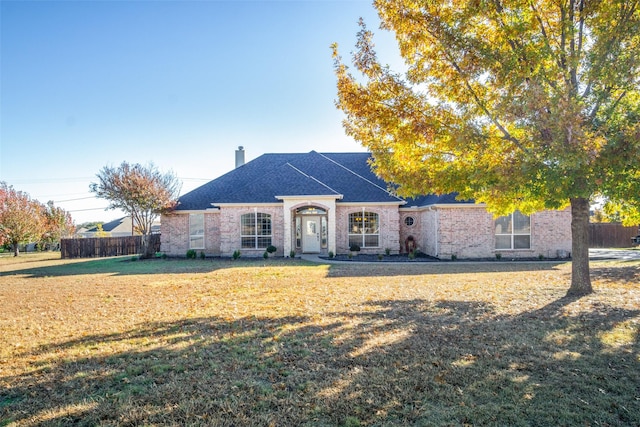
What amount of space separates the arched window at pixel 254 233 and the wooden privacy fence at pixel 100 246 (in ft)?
32.5

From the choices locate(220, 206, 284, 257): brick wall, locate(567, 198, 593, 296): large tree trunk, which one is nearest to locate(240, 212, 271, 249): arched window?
locate(220, 206, 284, 257): brick wall

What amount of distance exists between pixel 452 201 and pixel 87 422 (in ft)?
59.5

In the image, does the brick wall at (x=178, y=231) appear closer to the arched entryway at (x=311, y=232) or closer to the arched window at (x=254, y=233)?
the arched window at (x=254, y=233)

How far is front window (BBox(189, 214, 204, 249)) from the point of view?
22.2m

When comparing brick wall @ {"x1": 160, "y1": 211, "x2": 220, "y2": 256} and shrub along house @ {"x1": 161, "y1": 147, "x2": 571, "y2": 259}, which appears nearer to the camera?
shrub along house @ {"x1": 161, "y1": 147, "x2": 571, "y2": 259}

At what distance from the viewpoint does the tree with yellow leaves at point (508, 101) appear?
6922 millimetres

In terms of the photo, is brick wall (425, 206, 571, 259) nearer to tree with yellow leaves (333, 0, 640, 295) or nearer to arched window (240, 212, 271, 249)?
tree with yellow leaves (333, 0, 640, 295)

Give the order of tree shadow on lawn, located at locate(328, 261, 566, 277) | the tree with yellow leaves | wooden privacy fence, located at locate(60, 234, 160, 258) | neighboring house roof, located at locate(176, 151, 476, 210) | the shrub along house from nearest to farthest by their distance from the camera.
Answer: the tree with yellow leaves
tree shadow on lawn, located at locate(328, 261, 566, 277)
the shrub along house
neighboring house roof, located at locate(176, 151, 476, 210)
wooden privacy fence, located at locate(60, 234, 160, 258)

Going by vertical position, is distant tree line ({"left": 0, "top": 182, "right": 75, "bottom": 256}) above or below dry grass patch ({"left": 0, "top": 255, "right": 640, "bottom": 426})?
above

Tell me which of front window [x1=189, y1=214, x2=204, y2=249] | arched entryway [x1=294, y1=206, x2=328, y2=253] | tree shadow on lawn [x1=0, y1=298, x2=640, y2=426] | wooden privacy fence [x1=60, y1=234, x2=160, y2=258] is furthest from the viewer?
wooden privacy fence [x1=60, y1=234, x2=160, y2=258]

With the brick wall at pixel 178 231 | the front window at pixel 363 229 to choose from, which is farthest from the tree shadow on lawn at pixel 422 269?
the brick wall at pixel 178 231

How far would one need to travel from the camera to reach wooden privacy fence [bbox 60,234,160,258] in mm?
26906

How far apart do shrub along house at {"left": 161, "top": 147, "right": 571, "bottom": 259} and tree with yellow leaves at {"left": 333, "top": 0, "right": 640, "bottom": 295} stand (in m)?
9.69

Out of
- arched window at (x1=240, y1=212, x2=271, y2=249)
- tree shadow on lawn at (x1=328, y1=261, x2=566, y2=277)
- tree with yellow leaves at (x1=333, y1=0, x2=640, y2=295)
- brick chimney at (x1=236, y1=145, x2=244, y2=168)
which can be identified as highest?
brick chimney at (x1=236, y1=145, x2=244, y2=168)
